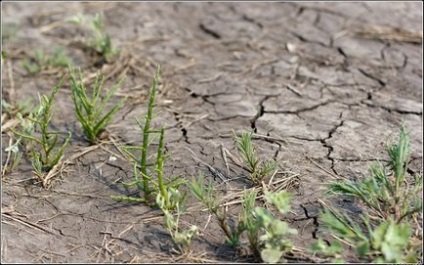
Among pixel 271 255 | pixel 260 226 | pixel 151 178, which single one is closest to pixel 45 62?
pixel 151 178

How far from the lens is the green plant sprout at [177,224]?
8.20 feet

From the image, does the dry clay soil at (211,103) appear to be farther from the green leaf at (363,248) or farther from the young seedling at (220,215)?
the green leaf at (363,248)

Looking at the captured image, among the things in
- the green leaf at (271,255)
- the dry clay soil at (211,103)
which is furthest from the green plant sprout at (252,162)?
the green leaf at (271,255)

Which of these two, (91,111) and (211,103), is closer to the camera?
(91,111)

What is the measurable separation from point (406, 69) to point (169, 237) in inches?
84.8

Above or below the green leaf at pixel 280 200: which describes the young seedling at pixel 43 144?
below

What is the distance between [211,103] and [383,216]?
1.41 metres

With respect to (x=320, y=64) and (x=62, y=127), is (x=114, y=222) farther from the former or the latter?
(x=320, y=64)

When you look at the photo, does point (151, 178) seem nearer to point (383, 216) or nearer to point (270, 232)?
point (270, 232)

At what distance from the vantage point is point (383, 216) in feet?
8.54

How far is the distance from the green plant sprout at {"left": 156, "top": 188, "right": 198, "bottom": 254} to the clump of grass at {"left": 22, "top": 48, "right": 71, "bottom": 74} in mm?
1708

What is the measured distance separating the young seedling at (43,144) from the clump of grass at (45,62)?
0.81 m

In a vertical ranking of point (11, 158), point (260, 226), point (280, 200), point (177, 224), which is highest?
point (280, 200)

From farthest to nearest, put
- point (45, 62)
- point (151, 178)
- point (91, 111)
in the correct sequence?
point (45, 62) < point (91, 111) < point (151, 178)
